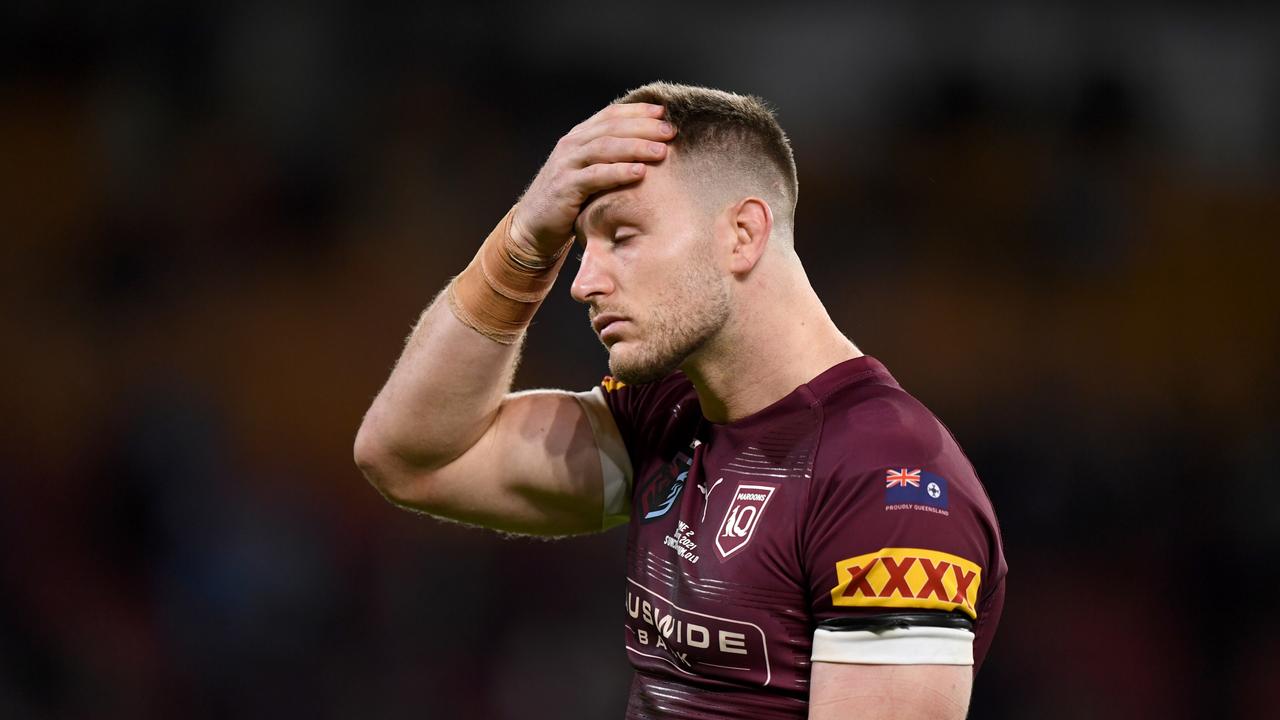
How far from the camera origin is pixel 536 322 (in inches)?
214

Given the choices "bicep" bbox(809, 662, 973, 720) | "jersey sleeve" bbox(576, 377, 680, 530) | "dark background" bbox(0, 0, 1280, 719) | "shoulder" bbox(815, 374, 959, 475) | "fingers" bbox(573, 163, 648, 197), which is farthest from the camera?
"dark background" bbox(0, 0, 1280, 719)

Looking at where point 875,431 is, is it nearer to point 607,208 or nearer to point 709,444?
point 709,444

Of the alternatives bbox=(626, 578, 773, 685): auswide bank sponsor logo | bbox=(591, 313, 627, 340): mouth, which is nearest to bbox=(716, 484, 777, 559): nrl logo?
bbox=(626, 578, 773, 685): auswide bank sponsor logo

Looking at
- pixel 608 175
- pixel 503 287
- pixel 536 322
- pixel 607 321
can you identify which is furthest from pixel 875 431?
pixel 536 322

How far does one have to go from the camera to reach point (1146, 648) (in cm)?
548

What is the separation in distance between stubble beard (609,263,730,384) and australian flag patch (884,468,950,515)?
42 cm

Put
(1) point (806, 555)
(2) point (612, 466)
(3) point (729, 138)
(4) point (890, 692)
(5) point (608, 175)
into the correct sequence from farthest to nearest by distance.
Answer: (2) point (612, 466), (3) point (729, 138), (5) point (608, 175), (1) point (806, 555), (4) point (890, 692)

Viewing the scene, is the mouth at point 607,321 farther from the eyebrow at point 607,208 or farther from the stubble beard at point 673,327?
the eyebrow at point 607,208

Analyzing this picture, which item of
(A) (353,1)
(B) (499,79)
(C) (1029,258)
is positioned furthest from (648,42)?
(C) (1029,258)

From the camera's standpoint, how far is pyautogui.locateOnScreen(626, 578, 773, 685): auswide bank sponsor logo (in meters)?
2.00

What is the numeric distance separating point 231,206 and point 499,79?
1387 millimetres

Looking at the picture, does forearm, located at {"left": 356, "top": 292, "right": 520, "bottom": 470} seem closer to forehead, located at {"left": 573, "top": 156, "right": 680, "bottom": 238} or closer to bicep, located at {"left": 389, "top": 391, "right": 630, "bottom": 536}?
bicep, located at {"left": 389, "top": 391, "right": 630, "bottom": 536}

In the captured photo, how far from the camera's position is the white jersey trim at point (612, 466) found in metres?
2.52

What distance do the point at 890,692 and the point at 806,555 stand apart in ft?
0.78
